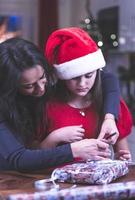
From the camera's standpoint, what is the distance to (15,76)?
109cm

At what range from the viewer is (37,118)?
125 cm

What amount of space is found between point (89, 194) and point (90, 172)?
11 centimetres

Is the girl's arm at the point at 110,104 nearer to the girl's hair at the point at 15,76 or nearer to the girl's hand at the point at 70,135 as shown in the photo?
the girl's hand at the point at 70,135

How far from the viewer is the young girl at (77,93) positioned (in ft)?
4.01

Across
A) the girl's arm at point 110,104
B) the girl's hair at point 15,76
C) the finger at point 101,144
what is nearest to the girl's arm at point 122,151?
the girl's arm at point 110,104

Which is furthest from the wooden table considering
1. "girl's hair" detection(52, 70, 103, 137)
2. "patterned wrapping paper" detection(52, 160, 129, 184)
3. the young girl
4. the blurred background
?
the blurred background

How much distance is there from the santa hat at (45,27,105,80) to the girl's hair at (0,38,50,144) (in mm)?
87

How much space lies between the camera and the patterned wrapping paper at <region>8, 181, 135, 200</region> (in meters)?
0.87

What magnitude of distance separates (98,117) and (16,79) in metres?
0.34

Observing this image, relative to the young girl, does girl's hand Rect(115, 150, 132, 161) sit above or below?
below

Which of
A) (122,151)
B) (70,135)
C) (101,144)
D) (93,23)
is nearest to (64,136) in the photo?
(70,135)

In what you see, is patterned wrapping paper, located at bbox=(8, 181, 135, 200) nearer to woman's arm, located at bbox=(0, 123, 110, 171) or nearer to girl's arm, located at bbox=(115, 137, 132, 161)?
woman's arm, located at bbox=(0, 123, 110, 171)

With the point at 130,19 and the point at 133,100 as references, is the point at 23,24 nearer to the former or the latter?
the point at 130,19

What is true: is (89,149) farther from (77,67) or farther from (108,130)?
(77,67)
